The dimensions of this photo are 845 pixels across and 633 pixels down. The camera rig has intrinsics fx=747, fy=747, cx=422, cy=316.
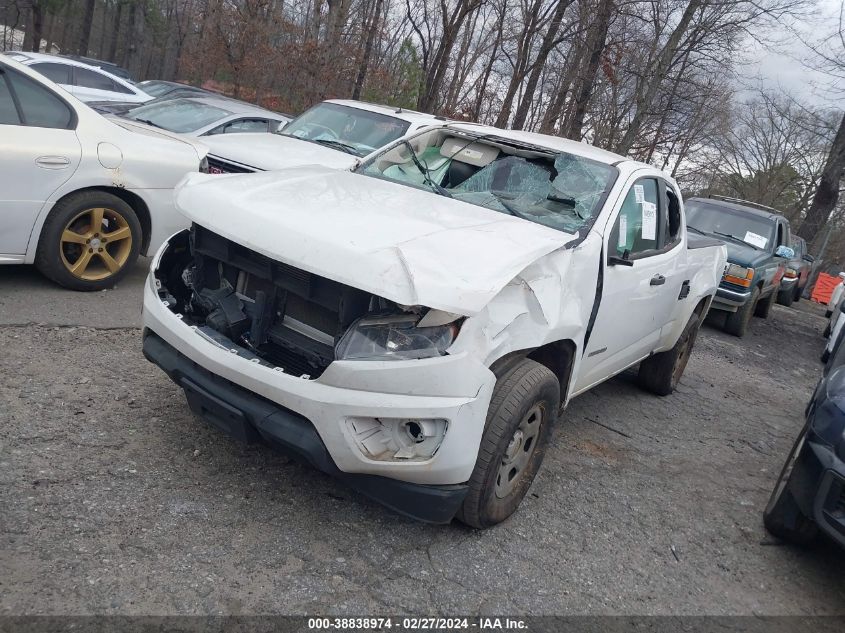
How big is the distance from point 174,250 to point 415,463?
1.80 m

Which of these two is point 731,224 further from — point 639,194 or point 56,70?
point 56,70

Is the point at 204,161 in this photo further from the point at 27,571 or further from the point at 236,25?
the point at 236,25

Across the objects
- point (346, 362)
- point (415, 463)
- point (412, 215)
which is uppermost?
point (412, 215)

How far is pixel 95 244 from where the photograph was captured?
18.4ft

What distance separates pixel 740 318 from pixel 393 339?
881 centimetres

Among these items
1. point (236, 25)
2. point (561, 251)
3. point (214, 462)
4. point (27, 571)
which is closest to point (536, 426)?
point (561, 251)

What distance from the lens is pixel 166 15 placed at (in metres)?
39.1

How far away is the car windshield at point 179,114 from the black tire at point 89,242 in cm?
387

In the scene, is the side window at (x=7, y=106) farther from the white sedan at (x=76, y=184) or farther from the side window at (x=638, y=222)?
the side window at (x=638, y=222)

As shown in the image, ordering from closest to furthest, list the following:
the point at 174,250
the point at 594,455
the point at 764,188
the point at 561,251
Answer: the point at 561,251 < the point at 174,250 < the point at 594,455 < the point at 764,188

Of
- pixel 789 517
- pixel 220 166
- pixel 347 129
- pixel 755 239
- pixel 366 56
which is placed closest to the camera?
pixel 789 517

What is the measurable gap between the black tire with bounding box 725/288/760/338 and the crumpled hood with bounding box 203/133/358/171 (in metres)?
5.99

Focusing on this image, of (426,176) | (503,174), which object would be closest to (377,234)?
(426,176)

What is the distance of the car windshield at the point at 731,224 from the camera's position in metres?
11.3
